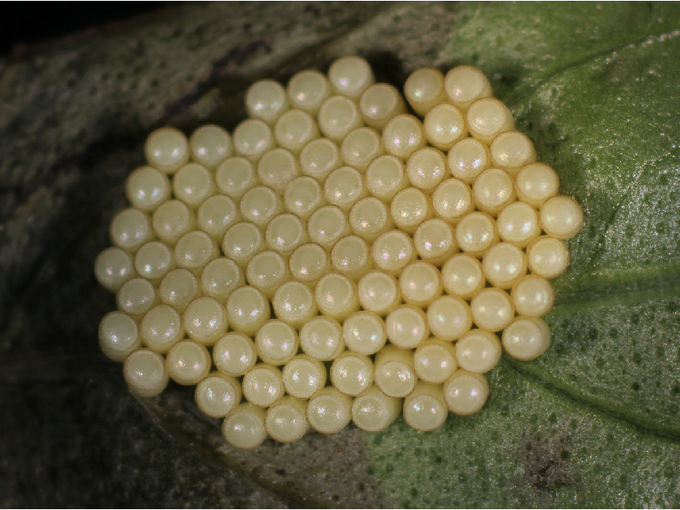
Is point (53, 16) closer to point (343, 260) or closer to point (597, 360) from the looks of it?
point (343, 260)

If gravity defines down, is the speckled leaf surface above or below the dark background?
below

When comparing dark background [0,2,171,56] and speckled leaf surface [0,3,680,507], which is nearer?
speckled leaf surface [0,3,680,507]

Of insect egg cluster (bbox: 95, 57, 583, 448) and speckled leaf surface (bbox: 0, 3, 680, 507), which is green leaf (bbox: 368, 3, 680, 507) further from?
insect egg cluster (bbox: 95, 57, 583, 448)

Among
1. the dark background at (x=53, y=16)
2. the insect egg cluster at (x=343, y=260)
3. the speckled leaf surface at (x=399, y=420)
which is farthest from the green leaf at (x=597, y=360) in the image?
the dark background at (x=53, y=16)

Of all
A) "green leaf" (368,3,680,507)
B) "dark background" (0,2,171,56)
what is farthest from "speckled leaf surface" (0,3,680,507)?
"dark background" (0,2,171,56)

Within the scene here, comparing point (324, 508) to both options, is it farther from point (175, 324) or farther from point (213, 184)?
point (213, 184)

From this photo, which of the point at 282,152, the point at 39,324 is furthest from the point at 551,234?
the point at 39,324

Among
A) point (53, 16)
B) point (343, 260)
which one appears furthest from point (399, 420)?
point (53, 16)
